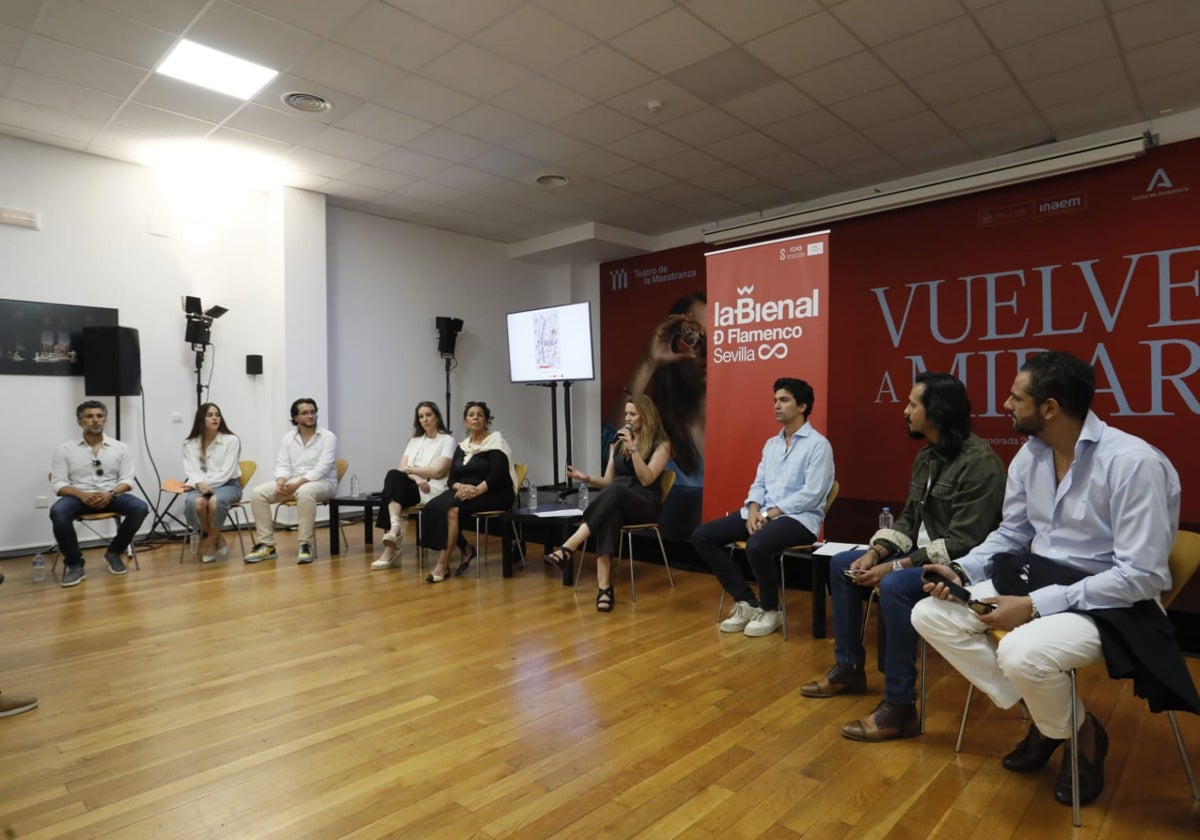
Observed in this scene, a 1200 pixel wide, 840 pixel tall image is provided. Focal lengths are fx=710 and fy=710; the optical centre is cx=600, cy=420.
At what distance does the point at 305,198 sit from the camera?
6773mm

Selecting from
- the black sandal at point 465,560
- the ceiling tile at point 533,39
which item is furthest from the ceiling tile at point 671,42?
the black sandal at point 465,560

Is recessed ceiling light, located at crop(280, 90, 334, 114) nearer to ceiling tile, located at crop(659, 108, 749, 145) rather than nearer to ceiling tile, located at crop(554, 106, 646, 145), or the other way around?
ceiling tile, located at crop(554, 106, 646, 145)

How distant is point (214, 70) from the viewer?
14.6 ft

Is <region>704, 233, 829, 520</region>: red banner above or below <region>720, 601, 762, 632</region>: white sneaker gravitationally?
above

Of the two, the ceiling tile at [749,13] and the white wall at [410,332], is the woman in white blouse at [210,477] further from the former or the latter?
the ceiling tile at [749,13]

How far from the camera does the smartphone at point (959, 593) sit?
2123mm

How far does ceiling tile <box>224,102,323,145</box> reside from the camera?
5.05 m

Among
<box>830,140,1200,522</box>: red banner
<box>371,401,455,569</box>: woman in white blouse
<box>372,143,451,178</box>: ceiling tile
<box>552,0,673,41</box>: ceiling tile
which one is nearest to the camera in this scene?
<box>552,0,673,41</box>: ceiling tile

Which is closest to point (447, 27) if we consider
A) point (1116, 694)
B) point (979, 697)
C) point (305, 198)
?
point (305, 198)

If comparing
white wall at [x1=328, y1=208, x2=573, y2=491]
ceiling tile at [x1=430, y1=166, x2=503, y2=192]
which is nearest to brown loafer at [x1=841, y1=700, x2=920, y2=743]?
ceiling tile at [x1=430, y1=166, x2=503, y2=192]

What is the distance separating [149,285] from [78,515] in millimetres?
2171

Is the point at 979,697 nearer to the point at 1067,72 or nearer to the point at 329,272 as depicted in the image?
the point at 1067,72

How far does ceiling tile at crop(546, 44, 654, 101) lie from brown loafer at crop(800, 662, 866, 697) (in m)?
3.59

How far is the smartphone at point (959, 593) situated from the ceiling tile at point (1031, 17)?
324 cm
